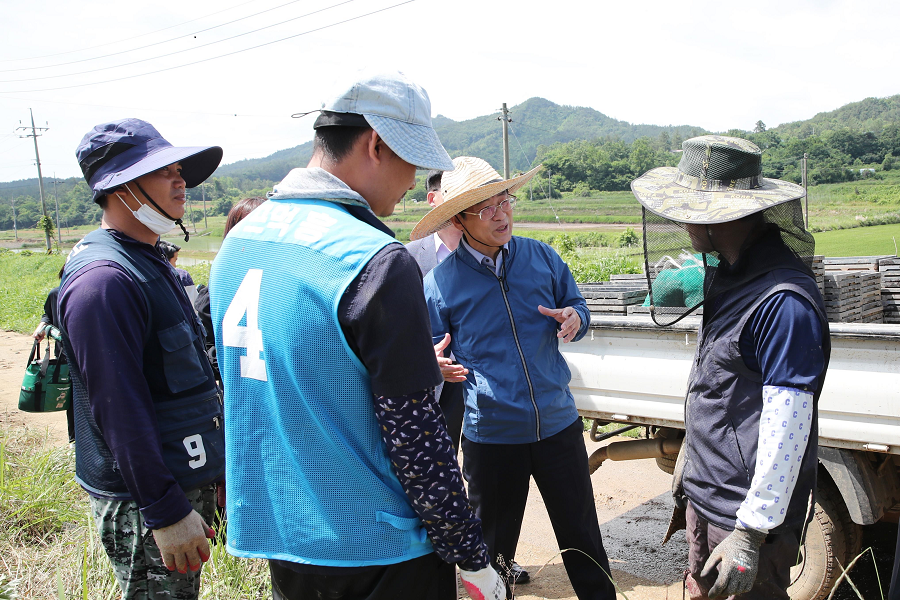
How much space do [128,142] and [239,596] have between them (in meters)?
2.02

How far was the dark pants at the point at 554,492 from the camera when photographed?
2.73 meters

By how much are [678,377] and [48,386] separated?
2733 millimetres

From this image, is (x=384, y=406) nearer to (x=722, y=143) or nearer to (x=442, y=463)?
(x=442, y=463)

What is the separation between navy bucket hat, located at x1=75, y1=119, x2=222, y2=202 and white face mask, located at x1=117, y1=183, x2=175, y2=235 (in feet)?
0.22

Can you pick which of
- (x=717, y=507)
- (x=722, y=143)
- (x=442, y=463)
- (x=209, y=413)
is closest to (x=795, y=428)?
(x=717, y=507)

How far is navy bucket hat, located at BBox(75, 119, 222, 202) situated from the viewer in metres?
2.12

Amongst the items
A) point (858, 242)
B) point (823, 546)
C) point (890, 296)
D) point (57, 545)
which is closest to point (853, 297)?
point (890, 296)

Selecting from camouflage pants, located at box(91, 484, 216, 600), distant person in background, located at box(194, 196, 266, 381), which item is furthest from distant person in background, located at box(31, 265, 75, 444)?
distant person in background, located at box(194, 196, 266, 381)

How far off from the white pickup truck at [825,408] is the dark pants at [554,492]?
69 centimetres

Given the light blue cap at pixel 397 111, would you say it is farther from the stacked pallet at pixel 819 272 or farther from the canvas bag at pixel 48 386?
the stacked pallet at pixel 819 272

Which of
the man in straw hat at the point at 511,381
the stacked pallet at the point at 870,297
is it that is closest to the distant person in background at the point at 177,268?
the man in straw hat at the point at 511,381

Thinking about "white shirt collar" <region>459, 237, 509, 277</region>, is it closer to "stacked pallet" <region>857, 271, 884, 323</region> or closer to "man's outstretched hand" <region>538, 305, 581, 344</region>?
"man's outstretched hand" <region>538, 305, 581, 344</region>

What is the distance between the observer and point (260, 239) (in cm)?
142

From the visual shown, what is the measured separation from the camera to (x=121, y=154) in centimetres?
219
